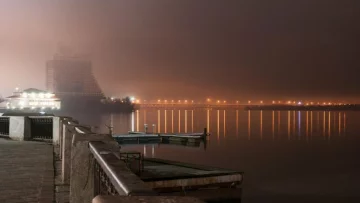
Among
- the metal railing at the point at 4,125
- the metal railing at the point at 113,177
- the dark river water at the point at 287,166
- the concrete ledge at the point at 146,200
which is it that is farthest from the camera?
the dark river water at the point at 287,166

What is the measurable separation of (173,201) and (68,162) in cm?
816

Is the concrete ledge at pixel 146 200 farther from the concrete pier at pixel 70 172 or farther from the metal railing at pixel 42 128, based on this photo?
the metal railing at pixel 42 128

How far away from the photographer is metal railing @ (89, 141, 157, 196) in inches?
135

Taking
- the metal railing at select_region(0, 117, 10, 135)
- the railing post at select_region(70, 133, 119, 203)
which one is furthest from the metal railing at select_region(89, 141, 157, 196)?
the metal railing at select_region(0, 117, 10, 135)

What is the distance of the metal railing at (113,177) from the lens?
3.43 meters

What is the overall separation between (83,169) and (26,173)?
6226mm

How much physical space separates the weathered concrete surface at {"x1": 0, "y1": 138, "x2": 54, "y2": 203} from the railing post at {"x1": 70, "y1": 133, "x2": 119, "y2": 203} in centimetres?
240

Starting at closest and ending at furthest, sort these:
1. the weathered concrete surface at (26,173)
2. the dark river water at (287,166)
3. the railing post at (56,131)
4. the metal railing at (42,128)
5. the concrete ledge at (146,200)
Result: the concrete ledge at (146,200) → the weathered concrete surface at (26,173) → the railing post at (56,131) → the metal railing at (42,128) → the dark river water at (287,166)

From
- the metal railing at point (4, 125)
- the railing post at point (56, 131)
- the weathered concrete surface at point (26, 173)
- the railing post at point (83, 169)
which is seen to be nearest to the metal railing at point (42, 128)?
the railing post at point (56, 131)

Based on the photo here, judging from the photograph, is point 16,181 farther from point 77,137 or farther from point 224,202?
point 224,202

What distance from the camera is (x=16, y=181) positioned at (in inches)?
421

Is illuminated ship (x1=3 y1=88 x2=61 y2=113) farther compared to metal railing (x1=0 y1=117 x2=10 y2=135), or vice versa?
illuminated ship (x1=3 y1=88 x2=61 y2=113)

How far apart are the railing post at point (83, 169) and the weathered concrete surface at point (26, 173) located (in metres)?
2.40

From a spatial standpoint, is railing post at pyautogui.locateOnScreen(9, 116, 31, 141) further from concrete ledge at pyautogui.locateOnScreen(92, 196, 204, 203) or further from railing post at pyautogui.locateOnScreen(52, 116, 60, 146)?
concrete ledge at pyautogui.locateOnScreen(92, 196, 204, 203)
